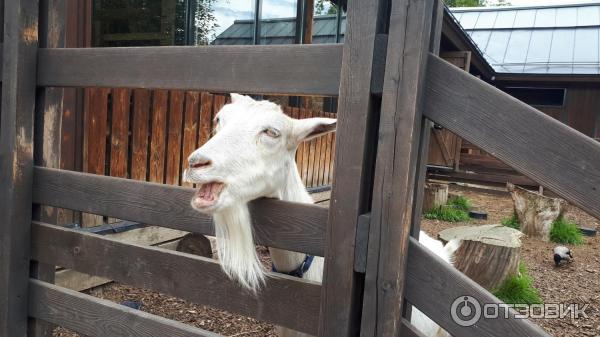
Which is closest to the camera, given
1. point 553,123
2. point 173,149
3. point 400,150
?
point 553,123

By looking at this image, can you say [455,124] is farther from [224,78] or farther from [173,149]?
[173,149]

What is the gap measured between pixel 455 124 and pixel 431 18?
0.38 meters

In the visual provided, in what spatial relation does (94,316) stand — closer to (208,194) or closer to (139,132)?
(208,194)

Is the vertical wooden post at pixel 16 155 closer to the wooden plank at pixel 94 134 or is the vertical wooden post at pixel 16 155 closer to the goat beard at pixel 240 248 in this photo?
the goat beard at pixel 240 248

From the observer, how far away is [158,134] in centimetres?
477

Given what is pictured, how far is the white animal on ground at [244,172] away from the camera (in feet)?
5.97

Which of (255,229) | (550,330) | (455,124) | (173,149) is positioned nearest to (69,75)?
(255,229)

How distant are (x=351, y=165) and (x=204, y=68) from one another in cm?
79

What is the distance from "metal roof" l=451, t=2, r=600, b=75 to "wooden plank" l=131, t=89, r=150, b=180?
1349 cm

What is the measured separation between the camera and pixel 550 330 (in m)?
4.09

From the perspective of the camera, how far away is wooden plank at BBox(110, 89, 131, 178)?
4.30 m

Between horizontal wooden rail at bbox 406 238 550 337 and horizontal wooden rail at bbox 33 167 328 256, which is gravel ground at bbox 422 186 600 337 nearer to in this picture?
horizontal wooden rail at bbox 406 238 550 337

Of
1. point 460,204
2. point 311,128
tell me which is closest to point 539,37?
point 460,204

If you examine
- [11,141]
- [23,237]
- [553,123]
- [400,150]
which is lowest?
[23,237]
